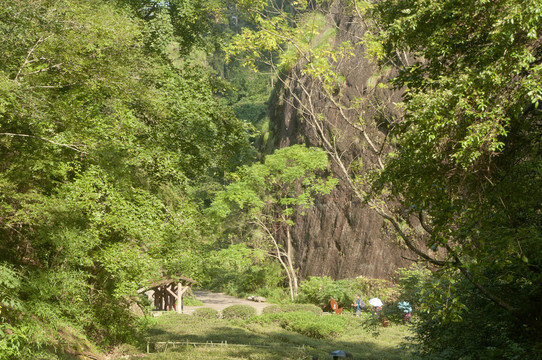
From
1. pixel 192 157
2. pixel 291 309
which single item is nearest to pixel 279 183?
pixel 291 309

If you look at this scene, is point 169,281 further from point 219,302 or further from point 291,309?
point 219,302

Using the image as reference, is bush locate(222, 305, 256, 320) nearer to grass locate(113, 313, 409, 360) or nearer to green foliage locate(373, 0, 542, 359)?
grass locate(113, 313, 409, 360)

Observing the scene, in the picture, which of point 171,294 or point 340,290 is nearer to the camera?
point 340,290

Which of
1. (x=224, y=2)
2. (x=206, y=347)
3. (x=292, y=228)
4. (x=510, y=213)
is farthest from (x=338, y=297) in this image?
(x=510, y=213)

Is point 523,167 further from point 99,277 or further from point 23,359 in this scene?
point 99,277

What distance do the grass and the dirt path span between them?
19.1 ft

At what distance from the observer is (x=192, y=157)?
15.4m

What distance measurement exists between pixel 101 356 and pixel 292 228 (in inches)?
875

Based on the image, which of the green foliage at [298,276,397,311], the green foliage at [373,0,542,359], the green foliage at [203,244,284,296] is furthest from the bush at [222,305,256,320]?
the green foliage at [373,0,542,359]

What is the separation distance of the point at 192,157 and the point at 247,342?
23.2 ft

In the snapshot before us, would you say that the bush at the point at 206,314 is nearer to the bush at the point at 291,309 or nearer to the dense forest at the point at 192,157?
the bush at the point at 291,309

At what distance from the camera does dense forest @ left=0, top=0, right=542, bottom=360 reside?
21.6 ft

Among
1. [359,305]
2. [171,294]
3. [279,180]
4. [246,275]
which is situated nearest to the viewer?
[359,305]

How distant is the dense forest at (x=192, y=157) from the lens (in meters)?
6.57
